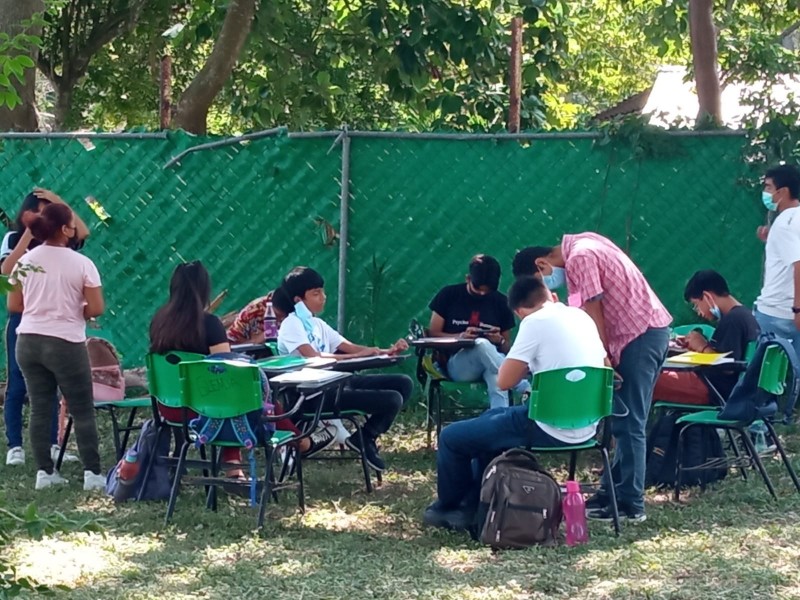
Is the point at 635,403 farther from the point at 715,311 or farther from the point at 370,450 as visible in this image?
the point at 370,450

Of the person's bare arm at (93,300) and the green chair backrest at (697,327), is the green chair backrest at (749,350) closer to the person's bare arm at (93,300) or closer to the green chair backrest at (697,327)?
the green chair backrest at (697,327)

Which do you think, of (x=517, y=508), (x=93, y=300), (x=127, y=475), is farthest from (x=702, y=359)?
(x=93, y=300)

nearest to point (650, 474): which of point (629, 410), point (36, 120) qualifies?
point (629, 410)

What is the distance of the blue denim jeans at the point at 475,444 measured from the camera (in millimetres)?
5562

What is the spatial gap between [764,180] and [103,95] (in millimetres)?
9132

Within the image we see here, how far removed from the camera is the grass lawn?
483cm

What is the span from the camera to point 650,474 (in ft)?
22.0

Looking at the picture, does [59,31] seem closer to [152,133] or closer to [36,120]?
[36,120]

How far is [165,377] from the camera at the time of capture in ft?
19.7

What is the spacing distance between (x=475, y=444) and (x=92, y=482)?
2.22m

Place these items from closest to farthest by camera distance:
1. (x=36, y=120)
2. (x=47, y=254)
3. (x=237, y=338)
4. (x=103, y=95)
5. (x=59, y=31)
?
1. (x=47, y=254)
2. (x=237, y=338)
3. (x=36, y=120)
4. (x=59, y=31)
5. (x=103, y=95)

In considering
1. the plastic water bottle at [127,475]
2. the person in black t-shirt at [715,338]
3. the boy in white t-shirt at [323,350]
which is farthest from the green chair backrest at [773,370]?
the plastic water bottle at [127,475]

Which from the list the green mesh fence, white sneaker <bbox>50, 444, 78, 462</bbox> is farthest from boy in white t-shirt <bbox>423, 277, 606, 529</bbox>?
the green mesh fence

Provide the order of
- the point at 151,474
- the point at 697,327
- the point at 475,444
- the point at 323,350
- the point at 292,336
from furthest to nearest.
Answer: the point at 697,327
the point at 323,350
the point at 292,336
the point at 151,474
the point at 475,444
